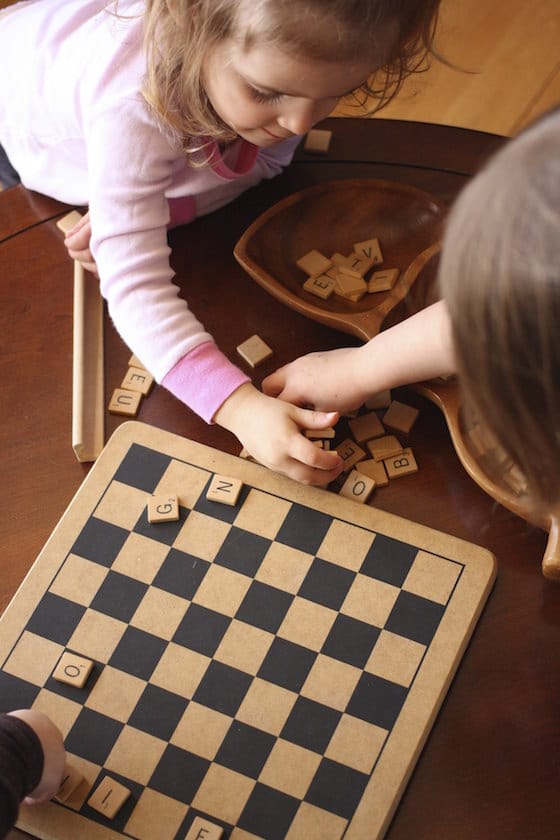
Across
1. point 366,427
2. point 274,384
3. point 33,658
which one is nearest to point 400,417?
point 366,427

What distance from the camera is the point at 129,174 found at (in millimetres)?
1132

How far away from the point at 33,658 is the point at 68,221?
55cm

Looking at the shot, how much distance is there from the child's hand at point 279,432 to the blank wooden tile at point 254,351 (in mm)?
42

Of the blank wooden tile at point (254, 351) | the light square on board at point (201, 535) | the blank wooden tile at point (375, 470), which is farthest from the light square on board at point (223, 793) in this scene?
the blank wooden tile at point (254, 351)

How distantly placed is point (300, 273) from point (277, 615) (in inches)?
16.6

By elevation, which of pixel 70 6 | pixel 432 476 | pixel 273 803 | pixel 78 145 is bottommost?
pixel 273 803

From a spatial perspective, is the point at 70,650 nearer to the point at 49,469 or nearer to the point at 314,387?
the point at 49,469

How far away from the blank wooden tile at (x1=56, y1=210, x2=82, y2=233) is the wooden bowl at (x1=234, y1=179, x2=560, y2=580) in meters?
0.23

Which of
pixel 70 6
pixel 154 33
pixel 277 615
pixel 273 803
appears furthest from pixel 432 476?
pixel 70 6

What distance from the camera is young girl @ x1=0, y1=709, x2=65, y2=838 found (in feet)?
2.67

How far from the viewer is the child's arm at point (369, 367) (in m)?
1.03

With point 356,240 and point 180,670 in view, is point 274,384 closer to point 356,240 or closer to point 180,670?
point 356,240

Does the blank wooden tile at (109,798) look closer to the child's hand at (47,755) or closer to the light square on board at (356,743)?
the child's hand at (47,755)

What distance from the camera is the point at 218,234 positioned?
47.0 inches
